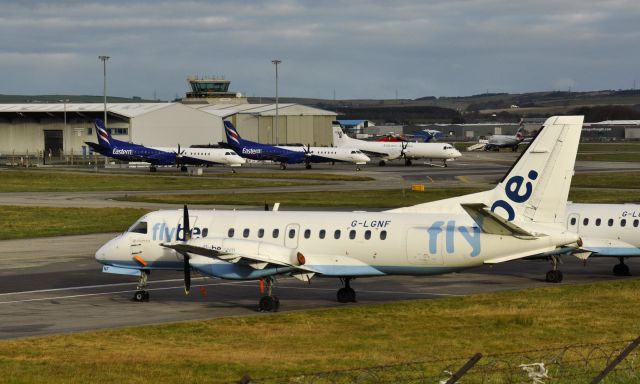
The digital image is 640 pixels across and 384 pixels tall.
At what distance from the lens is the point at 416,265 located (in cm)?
3319

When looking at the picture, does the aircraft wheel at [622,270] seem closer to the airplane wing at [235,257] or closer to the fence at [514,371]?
the airplane wing at [235,257]

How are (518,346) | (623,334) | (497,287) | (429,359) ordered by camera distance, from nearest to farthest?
(429,359) → (518,346) → (623,334) → (497,287)

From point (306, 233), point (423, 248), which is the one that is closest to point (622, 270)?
point (423, 248)

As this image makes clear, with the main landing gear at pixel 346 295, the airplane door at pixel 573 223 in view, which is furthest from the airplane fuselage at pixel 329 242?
the airplane door at pixel 573 223

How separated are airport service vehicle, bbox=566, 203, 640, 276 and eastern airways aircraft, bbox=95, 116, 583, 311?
24.5 feet

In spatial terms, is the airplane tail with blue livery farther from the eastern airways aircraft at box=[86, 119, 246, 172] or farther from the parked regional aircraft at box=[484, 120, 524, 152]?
the parked regional aircraft at box=[484, 120, 524, 152]

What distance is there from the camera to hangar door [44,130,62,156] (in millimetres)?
159625

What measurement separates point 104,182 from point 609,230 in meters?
68.4

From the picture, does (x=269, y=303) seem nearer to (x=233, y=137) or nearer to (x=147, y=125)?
(x=233, y=137)

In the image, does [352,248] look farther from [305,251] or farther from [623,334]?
[623,334]

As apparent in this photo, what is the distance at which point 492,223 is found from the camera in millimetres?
32125

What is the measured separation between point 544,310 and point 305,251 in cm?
821

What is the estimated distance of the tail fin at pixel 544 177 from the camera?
107 feet

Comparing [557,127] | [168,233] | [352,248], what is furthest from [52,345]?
[557,127]
